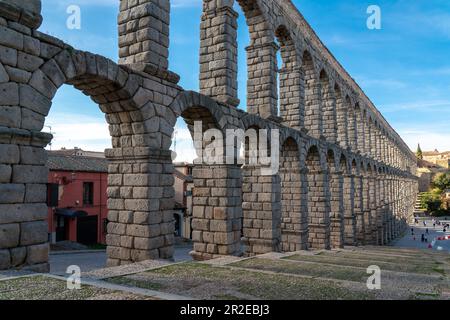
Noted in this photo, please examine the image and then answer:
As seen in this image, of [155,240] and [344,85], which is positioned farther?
[344,85]

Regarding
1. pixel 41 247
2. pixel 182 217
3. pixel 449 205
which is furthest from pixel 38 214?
pixel 449 205

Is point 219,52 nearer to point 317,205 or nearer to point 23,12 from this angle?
point 23,12

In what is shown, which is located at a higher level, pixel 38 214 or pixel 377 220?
pixel 38 214

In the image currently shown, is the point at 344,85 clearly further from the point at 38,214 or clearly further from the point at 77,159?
the point at 38,214

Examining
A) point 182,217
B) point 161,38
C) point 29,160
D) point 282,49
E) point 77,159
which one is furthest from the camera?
point 182,217

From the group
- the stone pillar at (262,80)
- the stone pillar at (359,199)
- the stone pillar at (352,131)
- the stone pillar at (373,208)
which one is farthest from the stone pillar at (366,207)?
the stone pillar at (262,80)

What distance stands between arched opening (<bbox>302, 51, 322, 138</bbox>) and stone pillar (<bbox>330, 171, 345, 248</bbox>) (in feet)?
11.7

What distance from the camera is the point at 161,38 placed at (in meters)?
8.59

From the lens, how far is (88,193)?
1030 inches

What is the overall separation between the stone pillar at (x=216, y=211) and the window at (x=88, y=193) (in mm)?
17448

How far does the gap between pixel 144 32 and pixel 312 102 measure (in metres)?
11.9

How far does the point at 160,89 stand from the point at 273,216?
20.7ft

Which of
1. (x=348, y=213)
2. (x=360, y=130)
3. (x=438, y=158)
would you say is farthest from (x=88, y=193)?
(x=438, y=158)

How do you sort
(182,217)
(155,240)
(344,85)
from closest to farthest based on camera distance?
(155,240) < (344,85) < (182,217)
